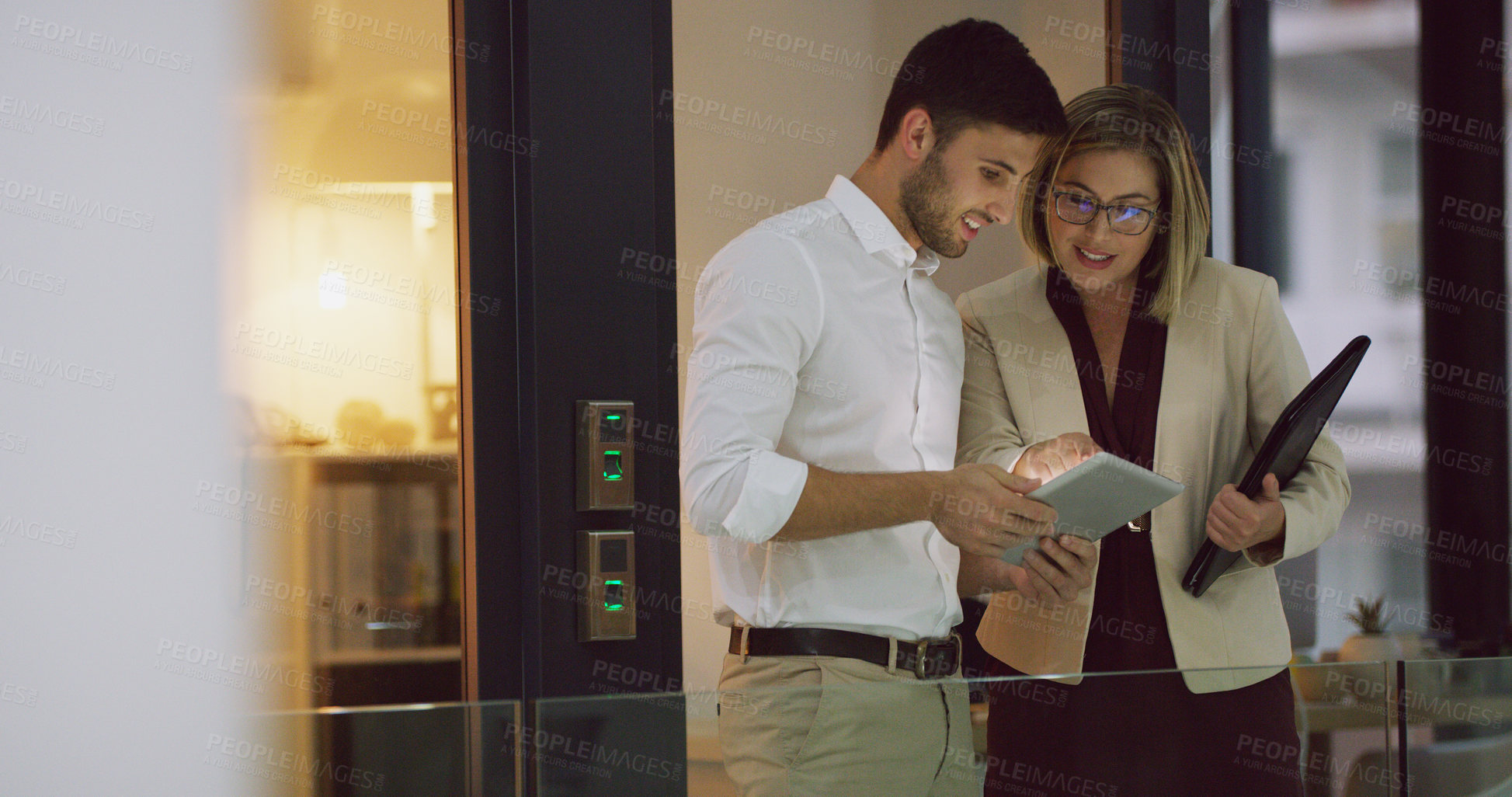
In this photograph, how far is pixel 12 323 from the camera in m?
1.79

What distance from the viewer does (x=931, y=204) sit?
5.84 feet

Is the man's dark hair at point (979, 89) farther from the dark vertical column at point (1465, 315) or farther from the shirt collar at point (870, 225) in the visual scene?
the dark vertical column at point (1465, 315)

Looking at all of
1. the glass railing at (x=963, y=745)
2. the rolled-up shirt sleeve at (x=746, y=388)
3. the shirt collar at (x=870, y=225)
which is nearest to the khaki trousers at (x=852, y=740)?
the glass railing at (x=963, y=745)

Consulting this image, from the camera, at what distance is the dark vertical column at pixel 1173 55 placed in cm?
245

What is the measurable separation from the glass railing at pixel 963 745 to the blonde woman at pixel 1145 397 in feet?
0.90

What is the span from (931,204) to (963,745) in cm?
89

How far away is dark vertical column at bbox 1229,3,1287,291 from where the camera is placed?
3.02 meters

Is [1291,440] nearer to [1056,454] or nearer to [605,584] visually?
[1056,454]

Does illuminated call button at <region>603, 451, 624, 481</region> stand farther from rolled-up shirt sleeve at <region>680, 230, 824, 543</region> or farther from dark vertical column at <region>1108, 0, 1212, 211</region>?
dark vertical column at <region>1108, 0, 1212, 211</region>

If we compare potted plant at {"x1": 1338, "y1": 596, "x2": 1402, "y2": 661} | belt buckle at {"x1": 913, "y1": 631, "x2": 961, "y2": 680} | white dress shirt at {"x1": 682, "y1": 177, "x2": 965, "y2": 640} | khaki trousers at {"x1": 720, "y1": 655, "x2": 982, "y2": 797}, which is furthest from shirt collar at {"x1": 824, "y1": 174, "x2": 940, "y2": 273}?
potted plant at {"x1": 1338, "y1": 596, "x2": 1402, "y2": 661}

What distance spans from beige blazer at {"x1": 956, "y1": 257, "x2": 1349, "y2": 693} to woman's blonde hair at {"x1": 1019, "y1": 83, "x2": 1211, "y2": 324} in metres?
0.05

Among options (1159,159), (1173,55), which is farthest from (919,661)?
(1173,55)

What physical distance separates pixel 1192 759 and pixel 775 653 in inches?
20.9

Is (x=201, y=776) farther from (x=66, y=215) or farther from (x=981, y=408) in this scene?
(x=981, y=408)
